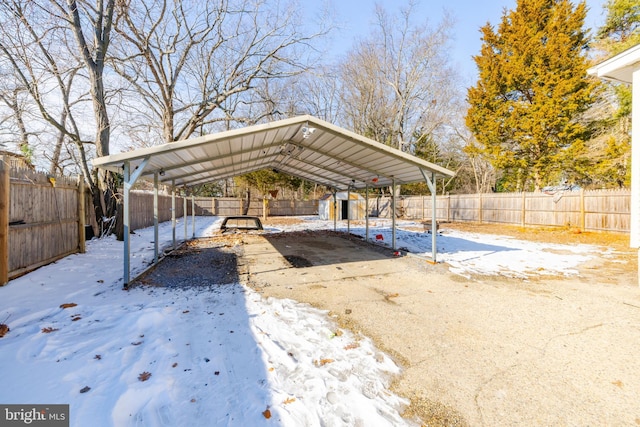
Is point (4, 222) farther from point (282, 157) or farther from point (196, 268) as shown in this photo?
point (282, 157)

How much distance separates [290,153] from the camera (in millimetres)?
9328

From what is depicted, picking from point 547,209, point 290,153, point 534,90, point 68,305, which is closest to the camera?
point 68,305

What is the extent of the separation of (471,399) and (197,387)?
83.6 inches

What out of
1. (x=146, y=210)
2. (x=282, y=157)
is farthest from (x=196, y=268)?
(x=146, y=210)

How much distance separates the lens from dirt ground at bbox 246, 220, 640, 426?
80.7 inches

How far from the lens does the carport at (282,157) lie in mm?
4766

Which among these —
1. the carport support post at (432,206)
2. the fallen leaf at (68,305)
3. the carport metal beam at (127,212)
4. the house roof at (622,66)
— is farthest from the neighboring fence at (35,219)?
the house roof at (622,66)

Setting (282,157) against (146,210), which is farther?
(146,210)

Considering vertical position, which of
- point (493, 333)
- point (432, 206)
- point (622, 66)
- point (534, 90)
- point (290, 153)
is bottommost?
point (493, 333)

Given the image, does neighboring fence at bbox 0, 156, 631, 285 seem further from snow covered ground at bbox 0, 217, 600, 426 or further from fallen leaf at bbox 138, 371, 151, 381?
fallen leaf at bbox 138, 371, 151, 381

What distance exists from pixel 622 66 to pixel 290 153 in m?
7.62

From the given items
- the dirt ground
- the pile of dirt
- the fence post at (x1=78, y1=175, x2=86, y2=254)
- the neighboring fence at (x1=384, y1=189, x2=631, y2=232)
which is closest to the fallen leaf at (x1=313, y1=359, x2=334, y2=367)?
the dirt ground

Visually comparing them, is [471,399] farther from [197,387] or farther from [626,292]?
[626,292]

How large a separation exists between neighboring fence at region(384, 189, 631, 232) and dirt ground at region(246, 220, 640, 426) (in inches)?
234
